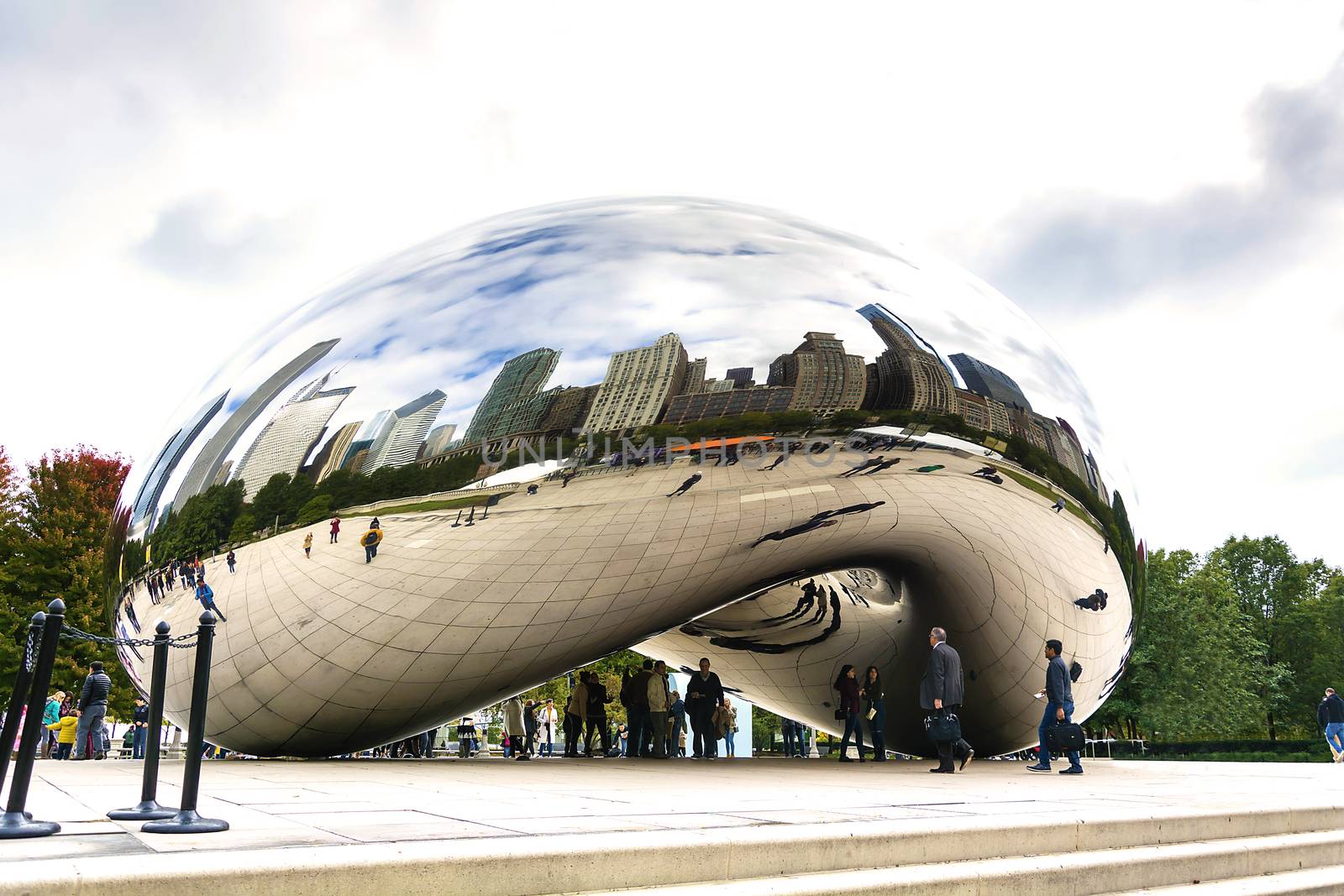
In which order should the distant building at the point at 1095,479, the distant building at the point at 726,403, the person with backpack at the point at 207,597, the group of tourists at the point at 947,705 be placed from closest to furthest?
the distant building at the point at 726,403 → the person with backpack at the point at 207,597 → the group of tourists at the point at 947,705 → the distant building at the point at 1095,479

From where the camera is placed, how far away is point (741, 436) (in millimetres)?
8672

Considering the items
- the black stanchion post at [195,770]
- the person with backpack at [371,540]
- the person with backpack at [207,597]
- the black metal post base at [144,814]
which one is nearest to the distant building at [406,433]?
the person with backpack at [371,540]

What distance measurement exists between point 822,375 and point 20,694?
632 cm

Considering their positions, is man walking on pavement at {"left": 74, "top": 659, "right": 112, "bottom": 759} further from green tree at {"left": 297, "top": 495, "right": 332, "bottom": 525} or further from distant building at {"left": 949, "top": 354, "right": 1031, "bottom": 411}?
distant building at {"left": 949, "top": 354, "right": 1031, "bottom": 411}

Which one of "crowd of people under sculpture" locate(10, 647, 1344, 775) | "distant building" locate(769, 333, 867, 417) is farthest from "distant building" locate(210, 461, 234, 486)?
"distant building" locate(769, 333, 867, 417)

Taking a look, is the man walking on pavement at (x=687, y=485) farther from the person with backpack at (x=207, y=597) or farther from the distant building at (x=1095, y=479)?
the distant building at (x=1095, y=479)

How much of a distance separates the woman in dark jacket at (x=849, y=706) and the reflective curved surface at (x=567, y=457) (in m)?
3.27

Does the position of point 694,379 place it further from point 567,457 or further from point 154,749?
point 154,749

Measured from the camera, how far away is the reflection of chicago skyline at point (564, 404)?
842cm

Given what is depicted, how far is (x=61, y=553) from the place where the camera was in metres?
35.4

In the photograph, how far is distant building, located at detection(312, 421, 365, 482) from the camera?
336 inches

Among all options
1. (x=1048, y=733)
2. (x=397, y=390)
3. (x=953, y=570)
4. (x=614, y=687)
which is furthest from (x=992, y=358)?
(x=614, y=687)

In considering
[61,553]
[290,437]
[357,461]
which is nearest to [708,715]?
[357,461]

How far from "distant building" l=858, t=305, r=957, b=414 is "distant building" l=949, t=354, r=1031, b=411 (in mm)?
200
